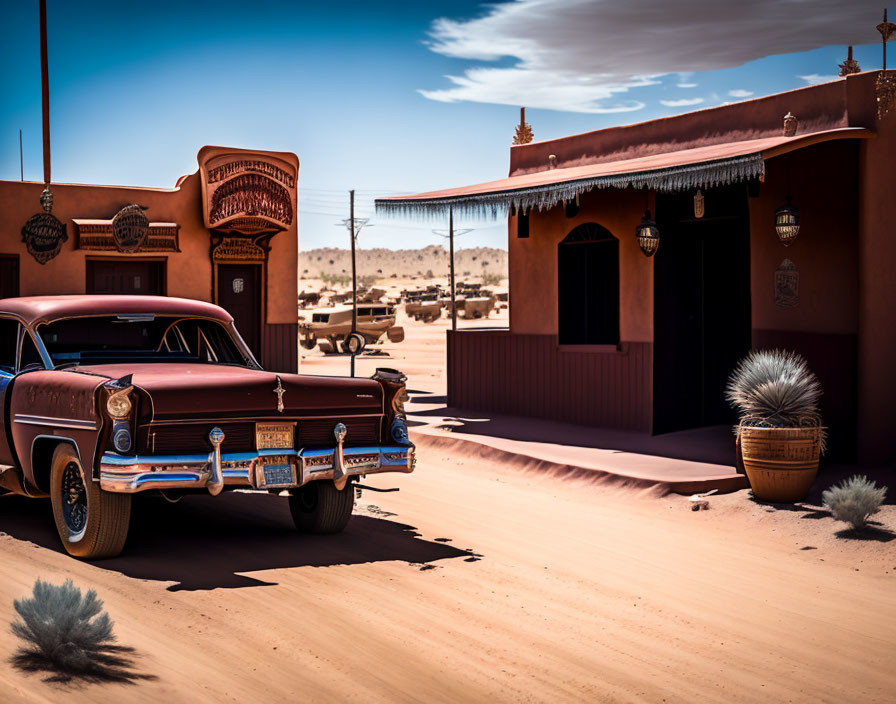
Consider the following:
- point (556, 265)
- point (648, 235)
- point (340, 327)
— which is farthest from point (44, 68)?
point (340, 327)

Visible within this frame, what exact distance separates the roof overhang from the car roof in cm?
611

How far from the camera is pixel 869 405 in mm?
11703

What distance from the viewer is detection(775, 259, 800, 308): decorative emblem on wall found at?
13.2 meters

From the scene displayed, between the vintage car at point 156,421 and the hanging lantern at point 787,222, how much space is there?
6369 millimetres

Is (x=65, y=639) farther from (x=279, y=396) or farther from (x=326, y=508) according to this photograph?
(x=326, y=508)

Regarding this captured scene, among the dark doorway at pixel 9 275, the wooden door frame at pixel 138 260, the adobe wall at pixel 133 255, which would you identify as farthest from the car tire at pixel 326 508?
the wooden door frame at pixel 138 260

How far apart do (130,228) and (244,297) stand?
2.41 metres

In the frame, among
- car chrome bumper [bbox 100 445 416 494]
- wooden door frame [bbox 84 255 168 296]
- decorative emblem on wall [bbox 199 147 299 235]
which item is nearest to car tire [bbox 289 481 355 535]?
car chrome bumper [bbox 100 445 416 494]

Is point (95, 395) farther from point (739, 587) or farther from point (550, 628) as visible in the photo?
point (739, 587)

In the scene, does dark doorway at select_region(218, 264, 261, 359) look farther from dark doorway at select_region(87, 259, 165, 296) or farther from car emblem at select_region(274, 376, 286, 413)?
car emblem at select_region(274, 376, 286, 413)

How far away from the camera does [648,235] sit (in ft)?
47.1

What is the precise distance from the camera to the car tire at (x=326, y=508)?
8.47 m

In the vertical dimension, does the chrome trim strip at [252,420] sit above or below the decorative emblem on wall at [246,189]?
below

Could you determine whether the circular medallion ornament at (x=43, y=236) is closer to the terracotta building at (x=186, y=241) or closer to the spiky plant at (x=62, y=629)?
the terracotta building at (x=186, y=241)
